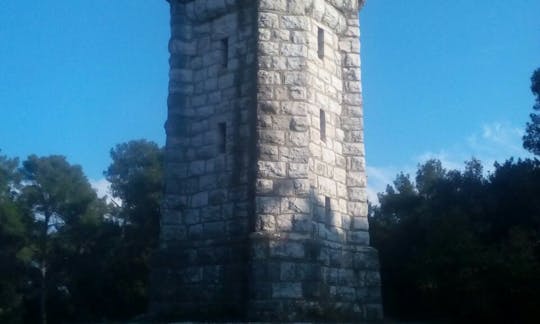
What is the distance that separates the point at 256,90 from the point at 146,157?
32.4 meters

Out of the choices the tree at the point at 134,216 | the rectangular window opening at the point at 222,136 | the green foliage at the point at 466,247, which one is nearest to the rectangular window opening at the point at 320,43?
the rectangular window opening at the point at 222,136

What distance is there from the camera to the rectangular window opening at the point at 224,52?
1167cm

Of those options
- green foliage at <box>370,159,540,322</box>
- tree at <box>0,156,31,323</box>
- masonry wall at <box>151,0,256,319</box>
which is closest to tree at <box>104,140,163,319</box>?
tree at <box>0,156,31,323</box>

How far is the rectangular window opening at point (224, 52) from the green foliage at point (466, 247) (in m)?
13.6

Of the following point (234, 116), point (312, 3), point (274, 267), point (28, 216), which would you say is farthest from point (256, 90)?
point (28, 216)

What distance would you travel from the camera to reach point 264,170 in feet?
34.3

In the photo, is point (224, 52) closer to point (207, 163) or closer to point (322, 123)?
point (207, 163)

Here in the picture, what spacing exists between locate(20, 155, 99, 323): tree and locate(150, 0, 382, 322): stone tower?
90.7 ft

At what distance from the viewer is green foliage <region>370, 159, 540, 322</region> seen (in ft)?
69.2

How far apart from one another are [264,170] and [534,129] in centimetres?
2386

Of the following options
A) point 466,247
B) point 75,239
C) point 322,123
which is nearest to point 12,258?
point 75,239

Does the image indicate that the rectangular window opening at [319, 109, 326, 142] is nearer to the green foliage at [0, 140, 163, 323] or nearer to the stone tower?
the stone tower

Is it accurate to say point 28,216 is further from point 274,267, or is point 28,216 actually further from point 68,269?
point 274,267

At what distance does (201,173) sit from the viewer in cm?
1141
